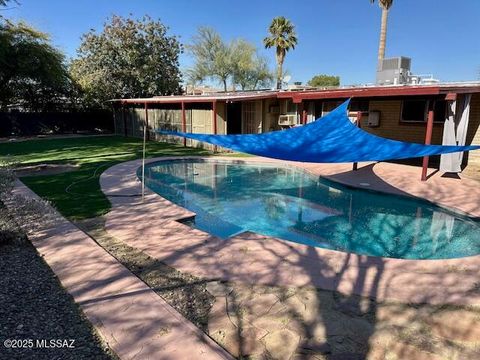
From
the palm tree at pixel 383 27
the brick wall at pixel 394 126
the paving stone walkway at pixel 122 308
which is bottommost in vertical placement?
the paving stone walkway at pixel 122 308

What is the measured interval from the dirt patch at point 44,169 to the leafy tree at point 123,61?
42.6 feet

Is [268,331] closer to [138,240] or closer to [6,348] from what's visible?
[6,348]

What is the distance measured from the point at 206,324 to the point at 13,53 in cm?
2076

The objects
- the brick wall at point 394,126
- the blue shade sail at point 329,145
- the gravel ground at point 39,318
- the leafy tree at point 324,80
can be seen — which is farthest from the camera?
the leafy tree at point 324,80

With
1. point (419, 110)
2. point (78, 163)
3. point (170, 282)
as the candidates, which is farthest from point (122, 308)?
point (419, 110)

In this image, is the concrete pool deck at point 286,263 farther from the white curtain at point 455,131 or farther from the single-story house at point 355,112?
the single-story house at point 355,112

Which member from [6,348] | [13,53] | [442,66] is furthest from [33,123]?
[442,66]

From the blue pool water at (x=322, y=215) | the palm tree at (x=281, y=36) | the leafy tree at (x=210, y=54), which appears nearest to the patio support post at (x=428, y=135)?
the blue pool water at (x=322, y=215)

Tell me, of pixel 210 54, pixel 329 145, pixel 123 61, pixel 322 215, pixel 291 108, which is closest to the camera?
pixel 322 215

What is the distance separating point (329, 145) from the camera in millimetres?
7355

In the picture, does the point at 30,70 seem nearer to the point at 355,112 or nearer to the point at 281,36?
the point at 355,112

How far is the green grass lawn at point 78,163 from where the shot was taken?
6.45 metres

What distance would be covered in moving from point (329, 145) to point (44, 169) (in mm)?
8162

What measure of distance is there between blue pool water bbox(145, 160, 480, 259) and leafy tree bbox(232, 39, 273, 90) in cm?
2685
